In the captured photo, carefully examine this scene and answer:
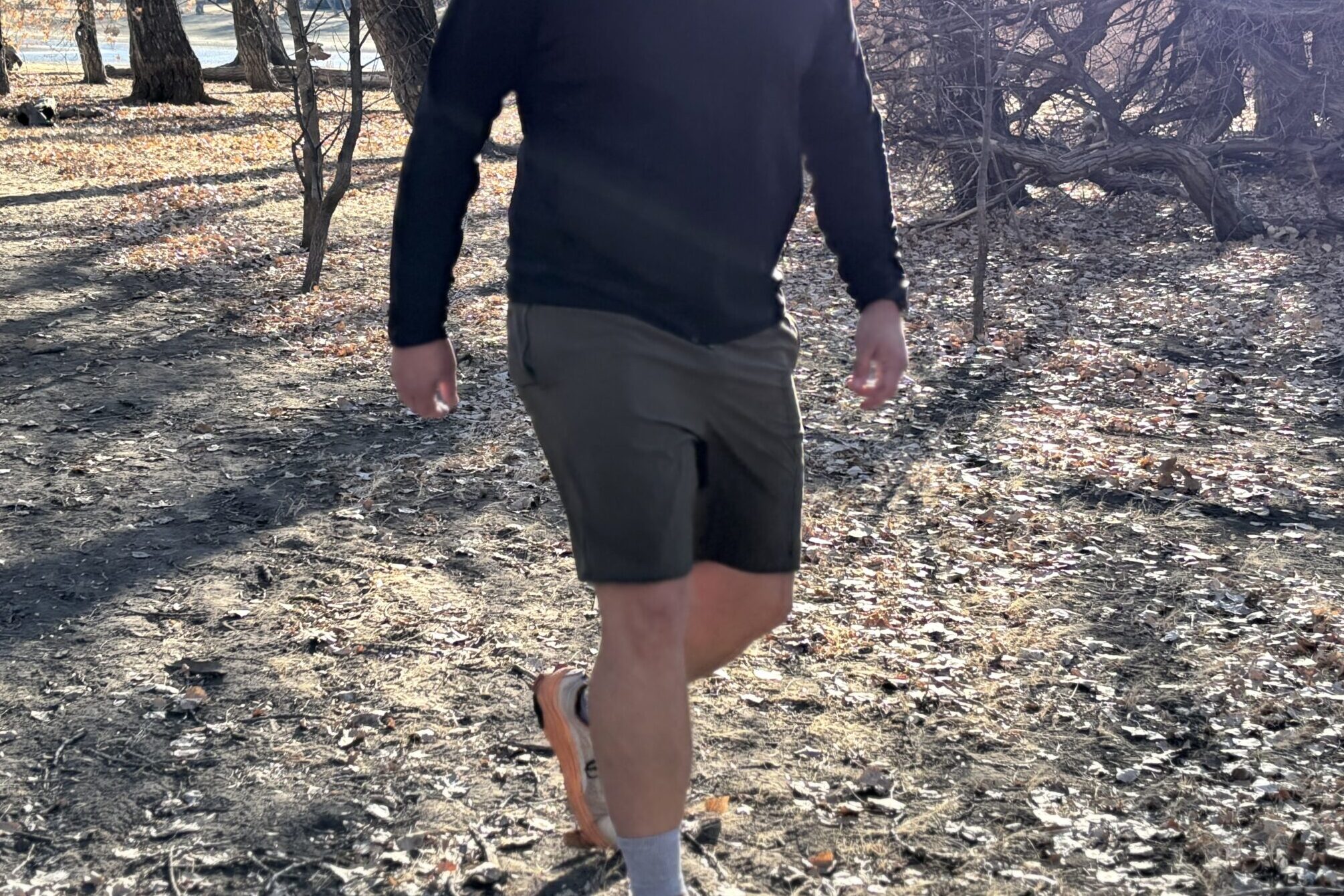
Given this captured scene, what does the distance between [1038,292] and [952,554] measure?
5.84 meters

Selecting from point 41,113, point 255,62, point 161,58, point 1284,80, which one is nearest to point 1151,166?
point 1284,80

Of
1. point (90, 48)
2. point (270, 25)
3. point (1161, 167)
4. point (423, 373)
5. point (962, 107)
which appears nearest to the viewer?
point (423, 373)

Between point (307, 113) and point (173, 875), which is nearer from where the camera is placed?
point (173, 875)

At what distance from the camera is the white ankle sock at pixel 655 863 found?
225cm

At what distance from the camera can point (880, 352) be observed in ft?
8.17

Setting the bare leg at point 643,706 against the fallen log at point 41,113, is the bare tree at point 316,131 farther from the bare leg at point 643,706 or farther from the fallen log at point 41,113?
the fallen log at point 41,113

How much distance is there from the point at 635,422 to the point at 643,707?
519 millimetres

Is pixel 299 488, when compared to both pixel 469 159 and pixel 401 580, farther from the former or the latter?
pixel 469 159

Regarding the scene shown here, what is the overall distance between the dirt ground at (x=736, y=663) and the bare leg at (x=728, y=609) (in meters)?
0.66

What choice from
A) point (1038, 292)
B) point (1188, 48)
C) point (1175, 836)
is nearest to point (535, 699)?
point (1175, 836)

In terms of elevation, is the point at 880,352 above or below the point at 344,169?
below

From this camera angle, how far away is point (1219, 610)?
4.42 metres

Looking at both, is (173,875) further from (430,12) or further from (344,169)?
(430,12)

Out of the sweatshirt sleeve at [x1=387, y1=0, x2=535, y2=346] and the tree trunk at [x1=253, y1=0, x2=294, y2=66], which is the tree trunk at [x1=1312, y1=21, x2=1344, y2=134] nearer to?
the tree trunk at [x1=253, y1=0, x2=294, y2=66]
